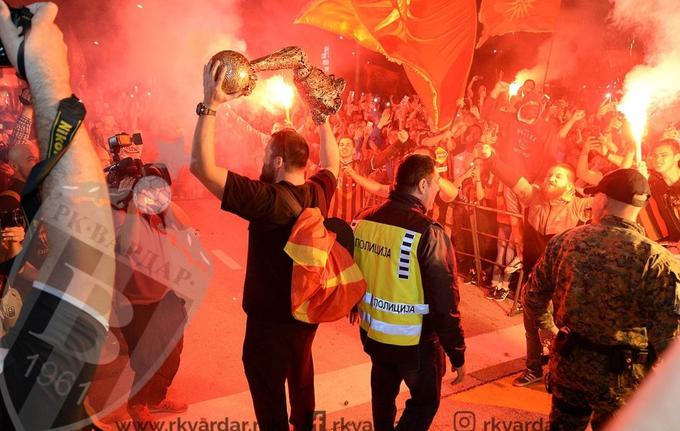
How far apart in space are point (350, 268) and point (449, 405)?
1.93 m

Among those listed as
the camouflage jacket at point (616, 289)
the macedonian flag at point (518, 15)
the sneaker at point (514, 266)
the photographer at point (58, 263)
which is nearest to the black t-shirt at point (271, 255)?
the photographer at point (58, 263)

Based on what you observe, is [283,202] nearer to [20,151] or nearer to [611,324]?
[611,324]

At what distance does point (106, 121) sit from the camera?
34.4ft

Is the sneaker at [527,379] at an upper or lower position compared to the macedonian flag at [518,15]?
lower

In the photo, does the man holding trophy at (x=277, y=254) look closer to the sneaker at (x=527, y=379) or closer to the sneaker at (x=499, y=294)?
the sneaker at (x=527, y=379)

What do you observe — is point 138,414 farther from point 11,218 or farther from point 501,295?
point 501,295

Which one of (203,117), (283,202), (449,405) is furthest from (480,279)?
(203,117)

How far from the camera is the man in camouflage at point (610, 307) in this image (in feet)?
7.95

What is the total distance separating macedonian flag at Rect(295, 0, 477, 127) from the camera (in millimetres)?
7504

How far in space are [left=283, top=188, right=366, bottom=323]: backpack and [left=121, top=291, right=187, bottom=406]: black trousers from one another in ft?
4.28

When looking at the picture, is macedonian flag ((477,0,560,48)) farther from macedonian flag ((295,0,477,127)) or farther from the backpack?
the backpack

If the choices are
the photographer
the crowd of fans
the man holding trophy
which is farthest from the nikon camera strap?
the crowd of fans

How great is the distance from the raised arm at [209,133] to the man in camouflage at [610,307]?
6.89 feet

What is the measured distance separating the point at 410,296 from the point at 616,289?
1.14m
